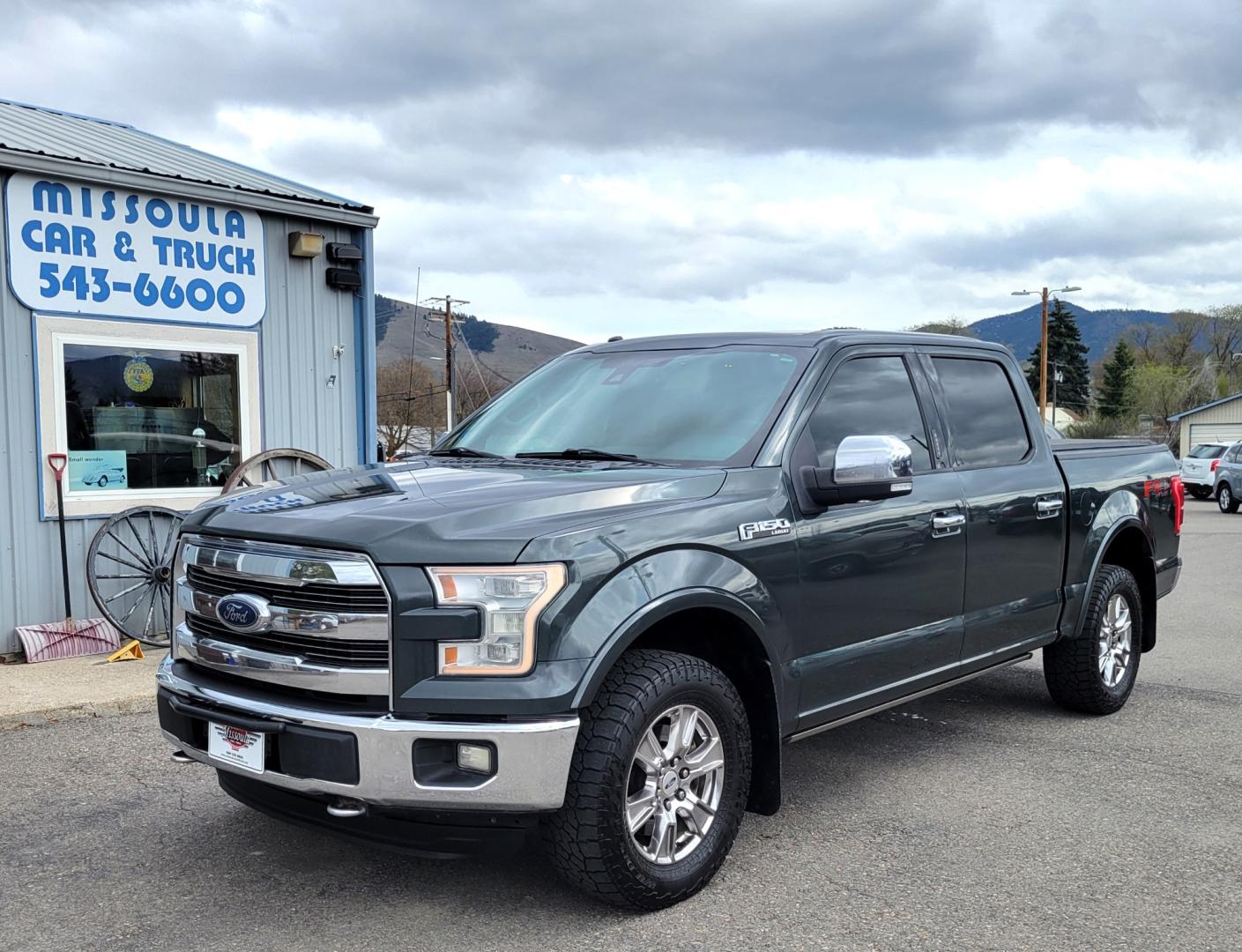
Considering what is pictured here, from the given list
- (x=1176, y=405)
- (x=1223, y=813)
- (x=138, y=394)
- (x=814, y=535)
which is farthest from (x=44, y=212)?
(x=1176, y=405)

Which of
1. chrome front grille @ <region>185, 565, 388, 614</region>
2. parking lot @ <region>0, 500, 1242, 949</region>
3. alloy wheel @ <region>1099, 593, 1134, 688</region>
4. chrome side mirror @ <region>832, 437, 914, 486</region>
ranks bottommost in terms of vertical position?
parking lot @ <region>0, 500, 1242, 949</region>

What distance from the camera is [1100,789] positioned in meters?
4.89

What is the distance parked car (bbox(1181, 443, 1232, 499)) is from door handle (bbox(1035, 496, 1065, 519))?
83.1 feet

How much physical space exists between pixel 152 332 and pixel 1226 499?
2374cm

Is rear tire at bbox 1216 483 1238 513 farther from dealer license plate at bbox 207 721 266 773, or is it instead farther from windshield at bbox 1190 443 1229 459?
dealer license plate at bbox 207 721 266 773

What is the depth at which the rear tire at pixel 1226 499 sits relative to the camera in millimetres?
25234

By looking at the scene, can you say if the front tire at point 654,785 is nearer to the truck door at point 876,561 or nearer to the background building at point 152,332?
the truck door at point 876,561

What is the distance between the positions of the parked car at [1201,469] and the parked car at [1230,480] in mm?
2161

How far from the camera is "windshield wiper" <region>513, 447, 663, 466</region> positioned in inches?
170

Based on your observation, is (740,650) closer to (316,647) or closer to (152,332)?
(316,647)

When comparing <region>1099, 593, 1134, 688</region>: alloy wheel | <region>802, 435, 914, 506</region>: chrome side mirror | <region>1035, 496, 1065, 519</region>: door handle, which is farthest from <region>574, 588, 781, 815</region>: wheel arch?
<region>1099, 593, 1134, 688</region>: alloy wheel

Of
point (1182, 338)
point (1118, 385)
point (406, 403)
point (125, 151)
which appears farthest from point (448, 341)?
point (1182, 338)

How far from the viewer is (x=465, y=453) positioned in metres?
4.84

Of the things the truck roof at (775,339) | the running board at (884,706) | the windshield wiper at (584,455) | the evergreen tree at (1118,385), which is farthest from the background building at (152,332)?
the evergreen tree at (1118,385)
